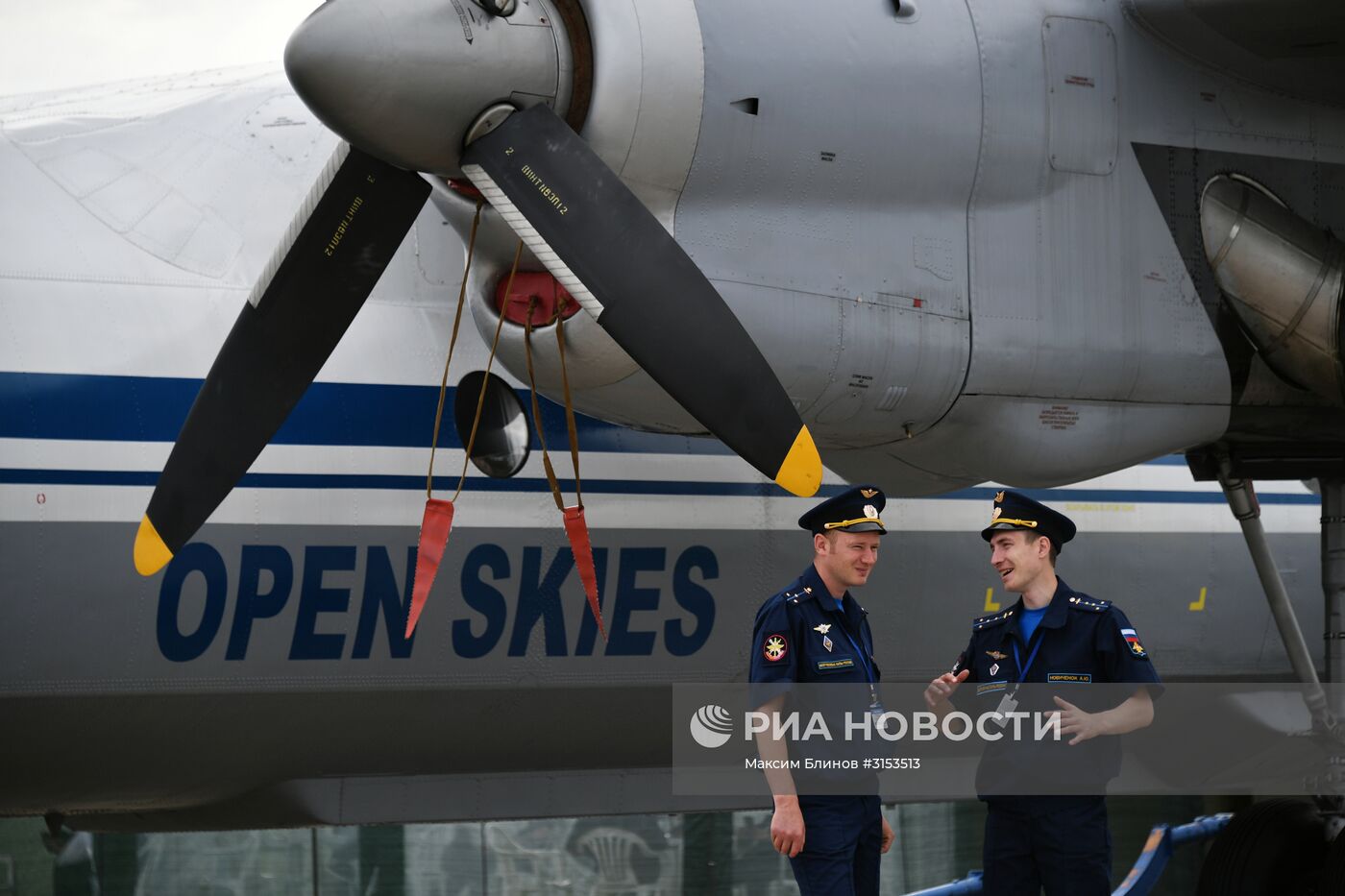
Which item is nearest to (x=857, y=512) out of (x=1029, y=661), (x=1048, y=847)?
(x=1029, y=661)

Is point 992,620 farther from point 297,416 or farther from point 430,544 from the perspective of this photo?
point 297,416

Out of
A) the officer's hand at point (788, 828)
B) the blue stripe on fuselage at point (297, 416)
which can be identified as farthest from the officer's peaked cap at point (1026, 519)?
the blue stripe on fuselage at point (297, 416)

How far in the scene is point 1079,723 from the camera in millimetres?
5098

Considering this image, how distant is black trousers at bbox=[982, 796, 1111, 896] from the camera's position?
17.0ft

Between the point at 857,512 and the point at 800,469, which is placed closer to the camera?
the point at 800,469

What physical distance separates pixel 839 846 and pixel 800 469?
4.06 feet

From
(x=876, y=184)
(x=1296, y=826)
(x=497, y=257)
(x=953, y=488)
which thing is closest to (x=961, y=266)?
(x=876, y=184)

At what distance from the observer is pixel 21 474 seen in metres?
6.37

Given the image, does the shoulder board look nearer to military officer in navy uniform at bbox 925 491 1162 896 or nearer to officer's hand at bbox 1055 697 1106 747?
military officer in navy uniform at bbox 925 491 1162 896

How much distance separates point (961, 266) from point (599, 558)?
84.6 inches

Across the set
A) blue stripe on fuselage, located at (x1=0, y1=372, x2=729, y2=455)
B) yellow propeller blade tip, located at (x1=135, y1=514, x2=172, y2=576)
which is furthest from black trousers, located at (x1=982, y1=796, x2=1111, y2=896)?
yellow propeller blade tip, located at (x1=135, y1=514, x2=172, y2=576)

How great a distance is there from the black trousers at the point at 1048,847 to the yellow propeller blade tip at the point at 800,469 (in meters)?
1.31

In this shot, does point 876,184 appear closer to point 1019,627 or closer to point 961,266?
point 961,266

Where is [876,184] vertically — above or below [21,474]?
above
